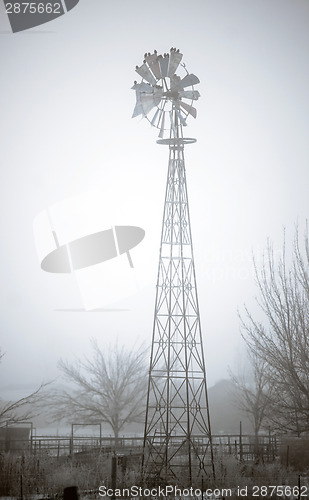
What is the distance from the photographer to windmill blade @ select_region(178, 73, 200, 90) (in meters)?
23.5

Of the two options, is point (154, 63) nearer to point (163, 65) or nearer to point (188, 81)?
point (163, 65)

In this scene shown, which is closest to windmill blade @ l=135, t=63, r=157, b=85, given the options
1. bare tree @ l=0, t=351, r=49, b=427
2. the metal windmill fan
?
the metal windmill fan

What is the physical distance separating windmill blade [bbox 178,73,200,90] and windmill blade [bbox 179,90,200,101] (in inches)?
9.0

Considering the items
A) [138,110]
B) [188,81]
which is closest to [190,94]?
[188,81]

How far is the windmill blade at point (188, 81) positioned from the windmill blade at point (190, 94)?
23 centimetres

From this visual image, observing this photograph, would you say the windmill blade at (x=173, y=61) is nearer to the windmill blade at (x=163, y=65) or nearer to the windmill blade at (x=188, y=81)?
the windmill blade at (x=163, y=65)

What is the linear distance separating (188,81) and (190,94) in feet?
1.64

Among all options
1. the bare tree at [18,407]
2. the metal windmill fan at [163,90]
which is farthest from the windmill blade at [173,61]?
the bare tree at [18,407]

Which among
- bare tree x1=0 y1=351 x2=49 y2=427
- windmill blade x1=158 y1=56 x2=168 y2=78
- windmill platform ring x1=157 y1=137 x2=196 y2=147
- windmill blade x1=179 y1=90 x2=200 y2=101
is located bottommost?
bare tree x1=0 y1=351 x2=49 y2=427

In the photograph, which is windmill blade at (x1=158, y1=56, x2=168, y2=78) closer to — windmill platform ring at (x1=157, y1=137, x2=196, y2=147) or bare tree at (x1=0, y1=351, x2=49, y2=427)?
windmill platform ring at (x1=157, y1=137, x2=196, y2=147)

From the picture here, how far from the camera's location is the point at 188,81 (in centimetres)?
2361

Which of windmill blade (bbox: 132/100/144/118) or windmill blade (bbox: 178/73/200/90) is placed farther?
windmill blade (bbox: 178/73/200/90)

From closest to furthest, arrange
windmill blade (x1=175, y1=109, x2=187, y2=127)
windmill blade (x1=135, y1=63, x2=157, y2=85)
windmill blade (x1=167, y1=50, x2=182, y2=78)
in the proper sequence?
windmill blade (x1=167, y1=50, x2=182, y2=78)
windmill blade (x1=135, y1=63, x2=157, y2=85)
windmill blade (x1=175, y1=109, x2=187, y2=127)

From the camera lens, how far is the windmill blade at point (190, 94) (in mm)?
23641
